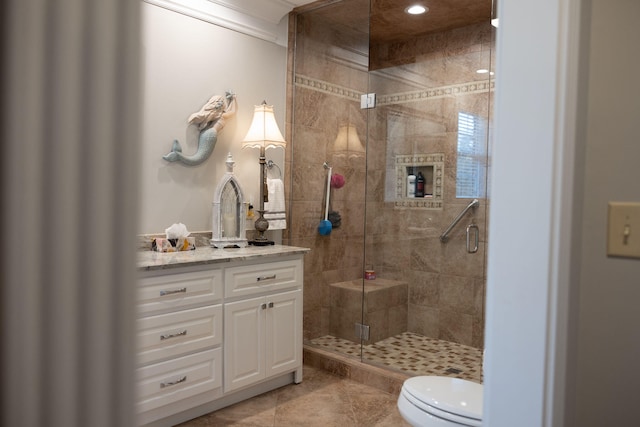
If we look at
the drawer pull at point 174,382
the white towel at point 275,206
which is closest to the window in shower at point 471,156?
the white towel at point 275,206

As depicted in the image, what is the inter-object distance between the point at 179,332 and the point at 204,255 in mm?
423

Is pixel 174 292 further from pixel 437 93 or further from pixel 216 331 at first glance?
pixel 437 93

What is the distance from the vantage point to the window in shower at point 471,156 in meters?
3.58

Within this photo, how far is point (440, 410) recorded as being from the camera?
172 centimetres

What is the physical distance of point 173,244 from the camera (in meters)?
2.71

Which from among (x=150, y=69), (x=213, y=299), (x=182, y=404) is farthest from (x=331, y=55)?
(x=182, y=404)

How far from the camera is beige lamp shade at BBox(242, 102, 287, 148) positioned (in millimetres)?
3135

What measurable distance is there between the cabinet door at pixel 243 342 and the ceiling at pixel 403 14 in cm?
216

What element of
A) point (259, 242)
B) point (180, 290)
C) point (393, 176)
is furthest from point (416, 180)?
point (180, 290)
